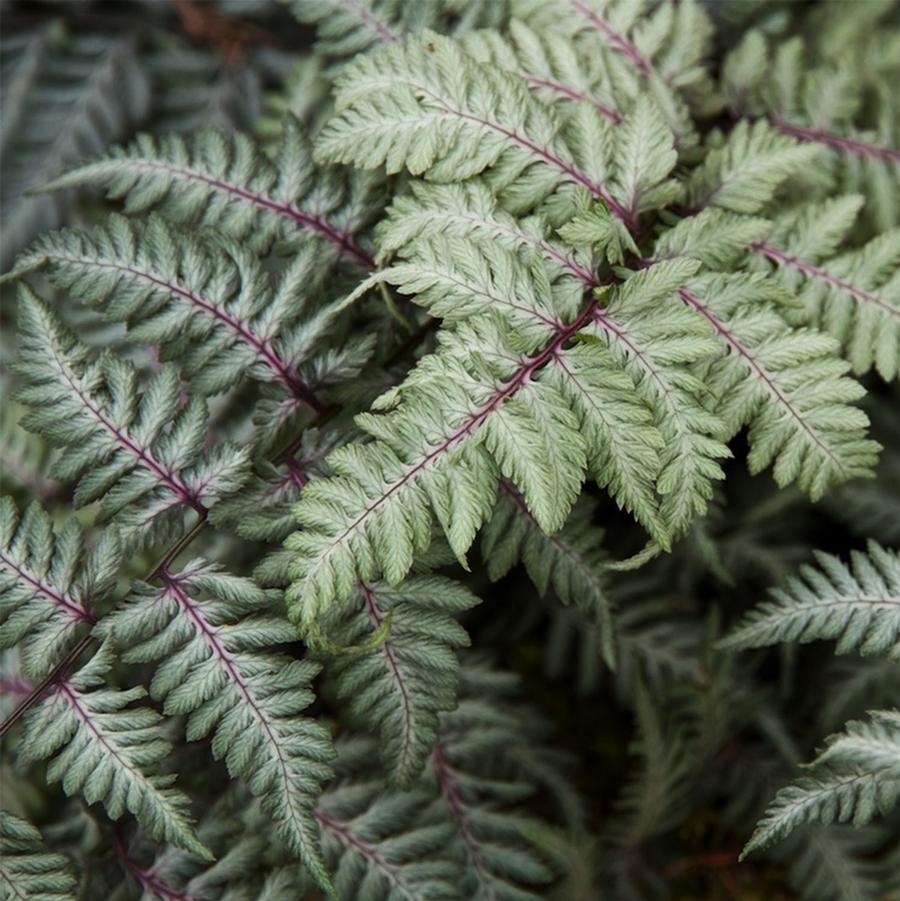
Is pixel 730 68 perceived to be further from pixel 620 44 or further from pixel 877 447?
pixel 877 447

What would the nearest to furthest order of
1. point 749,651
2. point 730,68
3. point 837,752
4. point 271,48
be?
point 837,752 < point 730,68 < point 749,651 < point 271,48

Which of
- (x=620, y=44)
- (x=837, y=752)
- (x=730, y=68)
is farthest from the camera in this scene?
(x=730, y=68)

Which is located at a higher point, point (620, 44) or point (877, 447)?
point (620, 44)

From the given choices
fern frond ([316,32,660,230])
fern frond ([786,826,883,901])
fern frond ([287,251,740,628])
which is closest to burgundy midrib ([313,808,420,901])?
fern frond ([287,251,740,628])

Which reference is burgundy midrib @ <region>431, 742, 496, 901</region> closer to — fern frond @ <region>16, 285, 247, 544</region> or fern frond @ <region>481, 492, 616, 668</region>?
fern frond @ <region>481, 492, 616, 668</region>

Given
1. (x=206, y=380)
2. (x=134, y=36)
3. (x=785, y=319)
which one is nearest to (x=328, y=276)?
(x=206, y=380)

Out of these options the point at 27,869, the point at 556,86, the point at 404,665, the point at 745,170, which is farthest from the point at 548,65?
the point at 27,869
